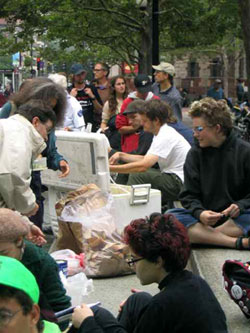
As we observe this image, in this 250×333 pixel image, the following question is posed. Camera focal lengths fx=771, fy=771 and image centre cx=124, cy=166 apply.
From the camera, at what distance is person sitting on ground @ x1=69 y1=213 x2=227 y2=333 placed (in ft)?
11.9

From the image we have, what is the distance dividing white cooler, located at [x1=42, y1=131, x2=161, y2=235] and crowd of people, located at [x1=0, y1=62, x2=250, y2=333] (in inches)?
16.4

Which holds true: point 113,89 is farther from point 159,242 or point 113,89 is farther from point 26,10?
point 26,10

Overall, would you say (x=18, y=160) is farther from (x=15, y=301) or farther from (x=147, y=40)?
(x=147, y=40)

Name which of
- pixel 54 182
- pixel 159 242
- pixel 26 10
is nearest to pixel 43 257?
pixel 159 242

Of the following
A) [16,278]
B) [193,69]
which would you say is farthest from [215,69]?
[16,278]

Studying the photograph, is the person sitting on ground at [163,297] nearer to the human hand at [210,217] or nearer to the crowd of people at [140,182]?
the crowd of people at [140,182]

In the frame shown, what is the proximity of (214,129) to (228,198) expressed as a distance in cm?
59

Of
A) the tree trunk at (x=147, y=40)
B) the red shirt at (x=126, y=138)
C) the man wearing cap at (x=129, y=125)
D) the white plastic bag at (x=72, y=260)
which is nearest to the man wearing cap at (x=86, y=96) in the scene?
the man wearing cap at (x=129, y=125)

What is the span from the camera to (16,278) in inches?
94.4

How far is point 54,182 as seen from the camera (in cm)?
816

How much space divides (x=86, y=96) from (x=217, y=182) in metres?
6.24

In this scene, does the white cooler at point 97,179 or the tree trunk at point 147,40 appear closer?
the white cooler at point 97,179

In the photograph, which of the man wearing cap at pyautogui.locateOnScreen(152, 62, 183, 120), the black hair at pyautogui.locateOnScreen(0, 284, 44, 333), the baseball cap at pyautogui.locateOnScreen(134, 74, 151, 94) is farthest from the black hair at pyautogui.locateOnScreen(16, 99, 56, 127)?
the man wearing cap at pyautogui.locateOnScreen(152, 62, 183, 120)

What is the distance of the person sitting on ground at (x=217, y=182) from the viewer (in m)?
6.38
